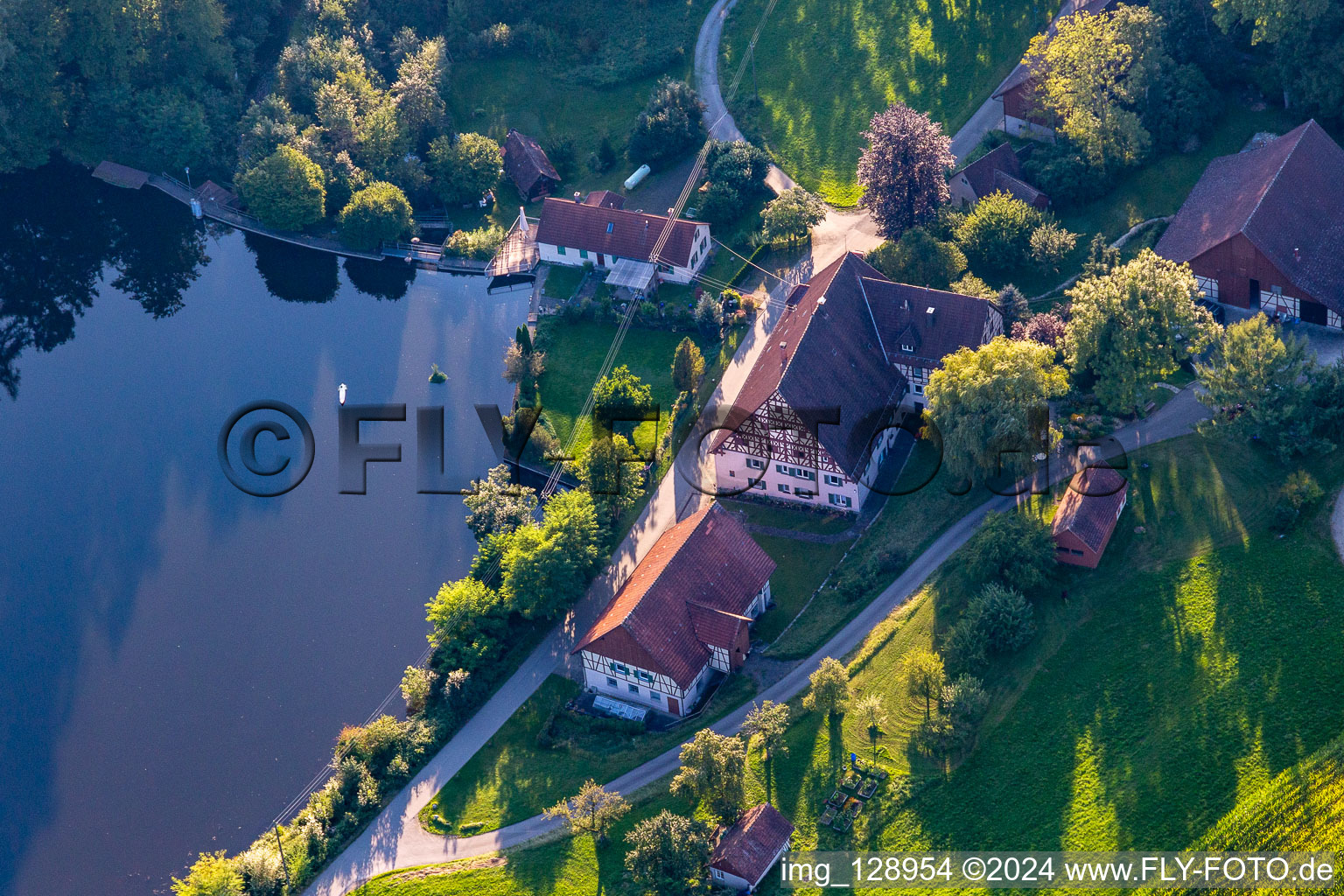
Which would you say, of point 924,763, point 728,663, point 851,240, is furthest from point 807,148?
point 924,763

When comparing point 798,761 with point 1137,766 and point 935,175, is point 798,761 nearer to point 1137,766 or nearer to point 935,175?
point 1137,766

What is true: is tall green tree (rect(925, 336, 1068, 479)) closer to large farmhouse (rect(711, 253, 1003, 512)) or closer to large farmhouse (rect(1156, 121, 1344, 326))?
large farmhouse (rect(711, 253, 1003, 512))

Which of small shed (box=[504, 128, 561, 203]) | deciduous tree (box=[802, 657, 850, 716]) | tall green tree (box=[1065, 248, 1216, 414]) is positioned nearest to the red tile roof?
tall green tree (box=[1065, 248, 1216, 414])

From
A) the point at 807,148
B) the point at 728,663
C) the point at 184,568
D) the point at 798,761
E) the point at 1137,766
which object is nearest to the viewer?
the point at 1137,766

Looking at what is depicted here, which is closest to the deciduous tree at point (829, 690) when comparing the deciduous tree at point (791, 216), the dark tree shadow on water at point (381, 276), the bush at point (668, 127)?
the deciduous tree at point (791, 216)

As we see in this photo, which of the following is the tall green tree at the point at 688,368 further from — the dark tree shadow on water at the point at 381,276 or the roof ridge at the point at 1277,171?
the roof ridge at the point at 1277,171

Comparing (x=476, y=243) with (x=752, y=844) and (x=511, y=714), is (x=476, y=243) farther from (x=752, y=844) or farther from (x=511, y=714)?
(x=752, y=844)
